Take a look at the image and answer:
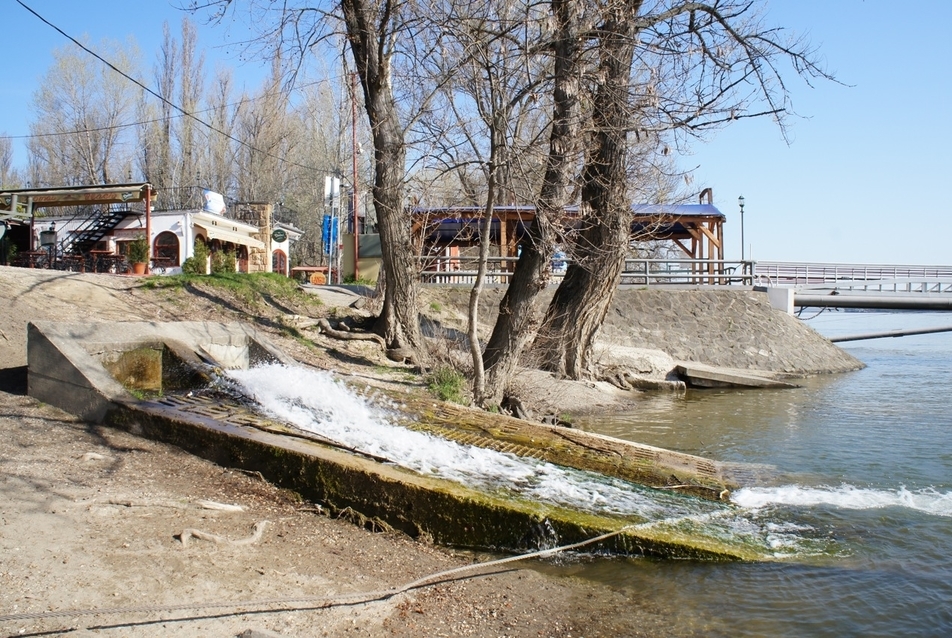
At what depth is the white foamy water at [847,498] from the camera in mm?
7402

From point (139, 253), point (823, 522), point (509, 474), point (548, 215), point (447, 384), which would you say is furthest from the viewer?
point (139, 253)

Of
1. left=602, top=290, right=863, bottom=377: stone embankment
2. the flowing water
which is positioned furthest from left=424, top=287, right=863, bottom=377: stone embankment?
the flowing water

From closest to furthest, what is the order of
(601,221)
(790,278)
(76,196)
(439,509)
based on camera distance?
(439,509), (601,221), (76,196), (790,278)

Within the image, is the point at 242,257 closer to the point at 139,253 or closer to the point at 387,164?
the point at 139,253

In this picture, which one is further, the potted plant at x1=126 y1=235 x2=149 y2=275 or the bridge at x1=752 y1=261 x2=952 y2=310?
the bridge at x1=752 y1=261 x2=952 y2=310

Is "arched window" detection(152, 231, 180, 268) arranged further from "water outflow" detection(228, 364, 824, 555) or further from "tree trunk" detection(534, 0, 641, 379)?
"water outflow" detection(228, 364, 824, 555)

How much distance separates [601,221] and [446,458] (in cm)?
796

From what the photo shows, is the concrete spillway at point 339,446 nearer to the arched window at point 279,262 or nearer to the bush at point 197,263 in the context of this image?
the bush at point 197,263

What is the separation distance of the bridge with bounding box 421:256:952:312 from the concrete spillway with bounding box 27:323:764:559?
8044mm

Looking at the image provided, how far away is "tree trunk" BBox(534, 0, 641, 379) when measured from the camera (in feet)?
40.1

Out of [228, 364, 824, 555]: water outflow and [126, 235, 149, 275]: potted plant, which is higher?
[126, 235, 149, 275]: potted plant

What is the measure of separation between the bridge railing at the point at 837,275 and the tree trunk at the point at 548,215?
3138 cm

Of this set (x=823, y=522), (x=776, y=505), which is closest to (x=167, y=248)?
(x=776, y=505)

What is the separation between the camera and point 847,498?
25.5 ft
